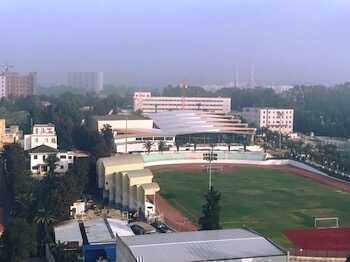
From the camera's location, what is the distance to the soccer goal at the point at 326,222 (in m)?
15.7

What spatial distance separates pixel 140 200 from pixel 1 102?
36.8 metres

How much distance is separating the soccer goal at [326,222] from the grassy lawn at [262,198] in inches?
6.7

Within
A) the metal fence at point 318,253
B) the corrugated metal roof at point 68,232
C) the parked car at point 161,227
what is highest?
the corrugated metal roof at point 68,232

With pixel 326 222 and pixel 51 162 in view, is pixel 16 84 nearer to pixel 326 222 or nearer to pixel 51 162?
pixel 51 162

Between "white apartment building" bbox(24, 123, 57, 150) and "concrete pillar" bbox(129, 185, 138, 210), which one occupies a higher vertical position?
"white apartment building" bbox(24, 123, 57, 150)

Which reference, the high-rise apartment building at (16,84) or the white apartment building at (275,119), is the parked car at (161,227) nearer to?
the white apartment building at (275,119)

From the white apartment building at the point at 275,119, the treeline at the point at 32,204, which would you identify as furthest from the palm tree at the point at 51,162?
the white apartment building at the point at 275,119

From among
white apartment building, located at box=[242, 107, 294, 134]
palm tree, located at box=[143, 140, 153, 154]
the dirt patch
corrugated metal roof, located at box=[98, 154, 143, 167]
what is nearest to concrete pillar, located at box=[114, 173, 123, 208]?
corrugated metal roof, located at box=[98, 154, 143, 167]

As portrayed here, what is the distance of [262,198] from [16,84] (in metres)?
59.1

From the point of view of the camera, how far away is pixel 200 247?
9.14 m

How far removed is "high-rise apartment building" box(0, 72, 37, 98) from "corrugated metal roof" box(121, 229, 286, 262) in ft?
209

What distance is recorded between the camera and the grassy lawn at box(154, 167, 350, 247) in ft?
53.1

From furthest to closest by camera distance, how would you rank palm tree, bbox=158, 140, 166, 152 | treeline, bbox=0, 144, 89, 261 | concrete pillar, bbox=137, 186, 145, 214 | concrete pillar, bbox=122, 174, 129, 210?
palm tree, bbox=158, 140, 166, 152 → concrete pillar, bbox=122, 174, 129, 210 → concrete pillar, bbox=137, 186, 145, 214 → treeline, bbox=0, 144, 89, 261

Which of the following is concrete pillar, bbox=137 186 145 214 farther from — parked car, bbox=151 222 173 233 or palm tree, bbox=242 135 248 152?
palm tree, bbox=242 135 248 152
